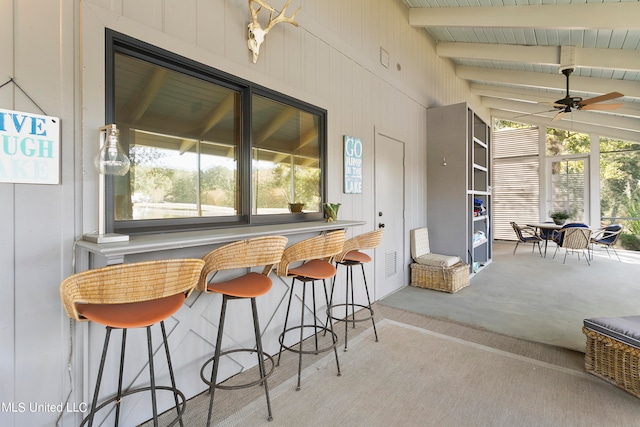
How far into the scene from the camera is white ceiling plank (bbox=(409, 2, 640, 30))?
3.35 meters

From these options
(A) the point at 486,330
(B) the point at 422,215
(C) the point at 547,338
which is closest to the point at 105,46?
(A) the point at 486,330

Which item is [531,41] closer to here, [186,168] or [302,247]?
[302,247]

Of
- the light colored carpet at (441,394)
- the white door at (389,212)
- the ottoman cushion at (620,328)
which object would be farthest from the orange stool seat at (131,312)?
the white door at (389,212)

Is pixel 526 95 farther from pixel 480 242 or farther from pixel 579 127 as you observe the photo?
pixel 480 242

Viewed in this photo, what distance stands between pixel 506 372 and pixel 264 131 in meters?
2.67

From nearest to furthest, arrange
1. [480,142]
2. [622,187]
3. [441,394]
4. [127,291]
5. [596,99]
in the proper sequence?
[127,291] < [441,394] < [596,99] < [480,142] < [622,187]

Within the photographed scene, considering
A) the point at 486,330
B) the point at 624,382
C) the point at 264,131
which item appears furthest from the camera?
the point at 486,330

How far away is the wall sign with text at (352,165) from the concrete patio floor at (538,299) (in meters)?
1.53

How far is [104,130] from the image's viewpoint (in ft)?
4.89

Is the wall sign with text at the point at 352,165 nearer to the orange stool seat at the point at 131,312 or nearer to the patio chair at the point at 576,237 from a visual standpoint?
the orange stool seat at the point at 131,312

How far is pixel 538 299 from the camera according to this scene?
13.0 ft

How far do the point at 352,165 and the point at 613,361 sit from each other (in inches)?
104

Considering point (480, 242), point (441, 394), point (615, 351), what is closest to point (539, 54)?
point (480, 242)

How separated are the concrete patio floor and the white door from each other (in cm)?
25
